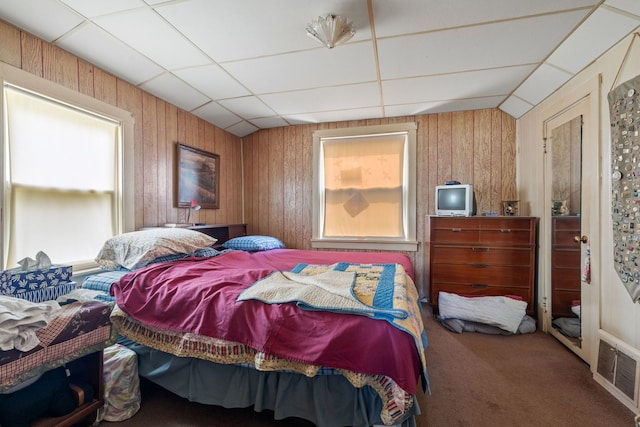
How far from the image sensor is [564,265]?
2.39 meters

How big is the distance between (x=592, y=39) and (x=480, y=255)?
1.99m

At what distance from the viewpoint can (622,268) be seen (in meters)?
1.70

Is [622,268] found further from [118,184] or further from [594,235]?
[118,184]

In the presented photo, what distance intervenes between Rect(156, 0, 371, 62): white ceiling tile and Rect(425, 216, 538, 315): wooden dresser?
219 cm

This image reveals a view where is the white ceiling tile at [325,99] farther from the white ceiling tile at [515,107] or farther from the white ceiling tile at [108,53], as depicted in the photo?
the white ceiling tile at [515,107]

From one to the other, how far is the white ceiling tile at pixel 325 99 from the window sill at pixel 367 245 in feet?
5.75

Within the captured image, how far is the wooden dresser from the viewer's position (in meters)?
2.80

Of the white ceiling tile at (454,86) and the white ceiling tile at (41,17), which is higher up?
the white ceiling tile at (454,86)

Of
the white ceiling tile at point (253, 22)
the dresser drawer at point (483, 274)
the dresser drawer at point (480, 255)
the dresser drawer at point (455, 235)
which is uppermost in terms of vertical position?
the white ceiling tile at point (253, 22)

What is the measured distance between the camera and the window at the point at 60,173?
5.85ft

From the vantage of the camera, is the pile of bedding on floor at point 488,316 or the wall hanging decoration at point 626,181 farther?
the pile of bedding on floor at point 488,316

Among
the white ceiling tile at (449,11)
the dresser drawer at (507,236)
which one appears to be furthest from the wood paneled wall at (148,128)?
the dresser drawer at (507,236)

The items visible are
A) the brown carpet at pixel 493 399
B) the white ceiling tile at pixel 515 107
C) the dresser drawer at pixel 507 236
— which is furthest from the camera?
the white ceiling tile at pixel 515 107

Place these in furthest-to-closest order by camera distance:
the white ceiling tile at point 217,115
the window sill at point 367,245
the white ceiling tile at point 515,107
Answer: the window sill at point 367,245
the white ceiling tile at point 217,115
the white ceiling tile at point 515,107
